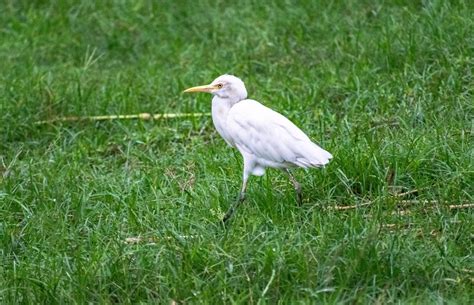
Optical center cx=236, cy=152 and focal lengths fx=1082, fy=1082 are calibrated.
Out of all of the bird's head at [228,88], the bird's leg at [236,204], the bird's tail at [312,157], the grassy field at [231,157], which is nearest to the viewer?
the grassy field at [231,157]

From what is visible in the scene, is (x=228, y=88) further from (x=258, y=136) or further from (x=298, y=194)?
(x=298, y=194)

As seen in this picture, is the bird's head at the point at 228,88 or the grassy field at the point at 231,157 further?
the bird's head at the point at 228,88

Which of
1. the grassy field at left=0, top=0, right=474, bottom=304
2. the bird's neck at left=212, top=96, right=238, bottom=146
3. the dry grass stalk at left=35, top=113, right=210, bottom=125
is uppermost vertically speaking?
the bird's neck at left=212, top=96, right=238, bottom=146

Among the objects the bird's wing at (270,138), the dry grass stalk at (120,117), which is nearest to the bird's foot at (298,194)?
the bird's wing at (270,138)

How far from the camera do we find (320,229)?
5109mm

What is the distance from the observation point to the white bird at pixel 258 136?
524 centimetres

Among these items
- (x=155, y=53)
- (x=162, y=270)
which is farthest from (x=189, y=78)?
(x=162, y=270)

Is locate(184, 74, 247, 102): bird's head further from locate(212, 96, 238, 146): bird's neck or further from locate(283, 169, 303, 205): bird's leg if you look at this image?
locate(283, 169, 303, 205): bird's leg

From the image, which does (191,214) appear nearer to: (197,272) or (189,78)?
(197,272)

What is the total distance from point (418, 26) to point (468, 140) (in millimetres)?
1783

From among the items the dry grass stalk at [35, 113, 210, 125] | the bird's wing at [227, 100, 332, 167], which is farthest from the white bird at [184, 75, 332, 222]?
the dry grass stalk at [35, 113, 210, 125]

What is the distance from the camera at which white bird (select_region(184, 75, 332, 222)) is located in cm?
524

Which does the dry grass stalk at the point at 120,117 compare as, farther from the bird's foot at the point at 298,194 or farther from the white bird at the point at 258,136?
the bird's foot at the point at 298,194

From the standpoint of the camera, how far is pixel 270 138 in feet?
17.4
